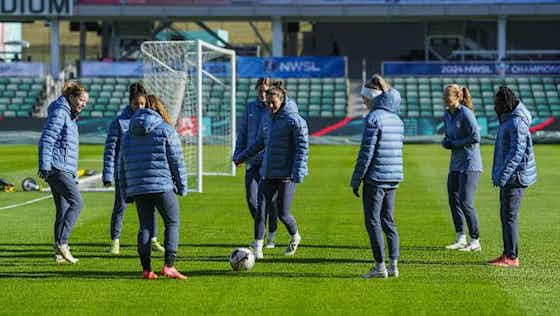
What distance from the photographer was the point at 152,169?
36.2ft

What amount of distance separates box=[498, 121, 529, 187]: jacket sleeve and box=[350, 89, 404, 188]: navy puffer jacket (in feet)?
4.33

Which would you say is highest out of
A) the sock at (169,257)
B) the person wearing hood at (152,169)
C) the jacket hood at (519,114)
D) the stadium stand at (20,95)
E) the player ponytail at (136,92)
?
the stadium stand at (20,95)

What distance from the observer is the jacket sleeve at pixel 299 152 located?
12602 millimetres

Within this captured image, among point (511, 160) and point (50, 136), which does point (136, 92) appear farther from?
point (511, 160)

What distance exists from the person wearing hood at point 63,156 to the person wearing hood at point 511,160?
14.4 ft

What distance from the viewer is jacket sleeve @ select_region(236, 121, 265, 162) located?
13312 millimetres

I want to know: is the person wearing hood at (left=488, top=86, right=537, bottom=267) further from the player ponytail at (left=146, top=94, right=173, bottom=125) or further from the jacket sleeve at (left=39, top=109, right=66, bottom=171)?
the jacket sleeve at (left=39, top=109, right=66, bottom=171)

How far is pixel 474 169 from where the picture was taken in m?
13.8

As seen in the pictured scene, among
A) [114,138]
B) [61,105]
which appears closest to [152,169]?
[61,105]

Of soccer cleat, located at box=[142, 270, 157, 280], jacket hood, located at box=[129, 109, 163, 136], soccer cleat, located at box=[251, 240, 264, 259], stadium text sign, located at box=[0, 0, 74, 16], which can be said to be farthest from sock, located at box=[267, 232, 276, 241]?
stadium text sign, located at box=[0, 0, 74, 16]

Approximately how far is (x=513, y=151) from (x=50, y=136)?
4825mm

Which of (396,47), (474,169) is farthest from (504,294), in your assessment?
(396,47)

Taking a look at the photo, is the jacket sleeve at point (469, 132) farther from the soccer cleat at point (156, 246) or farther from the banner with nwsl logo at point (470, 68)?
the banner with nwsl logo at point (470, 68)

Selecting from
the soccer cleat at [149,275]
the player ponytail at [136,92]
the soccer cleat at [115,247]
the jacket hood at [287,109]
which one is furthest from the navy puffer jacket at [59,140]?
the jacket hood at [287,109]
